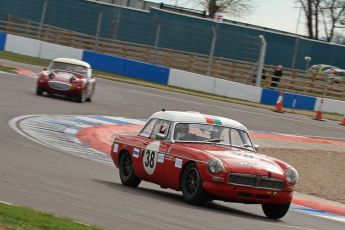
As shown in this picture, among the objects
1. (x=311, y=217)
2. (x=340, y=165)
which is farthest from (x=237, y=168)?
(x=340, y=165)

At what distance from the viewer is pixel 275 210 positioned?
11.8m

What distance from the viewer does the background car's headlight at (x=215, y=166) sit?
11.2 metres

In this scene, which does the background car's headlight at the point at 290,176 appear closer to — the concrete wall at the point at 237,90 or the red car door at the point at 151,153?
the red car door at the point at 151,153

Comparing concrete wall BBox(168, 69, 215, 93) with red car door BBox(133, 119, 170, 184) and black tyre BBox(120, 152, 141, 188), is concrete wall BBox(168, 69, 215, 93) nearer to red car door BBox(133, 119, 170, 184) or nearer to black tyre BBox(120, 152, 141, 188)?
black tyre BBox(120, 152, 141, 188)

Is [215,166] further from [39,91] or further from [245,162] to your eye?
[39,91]

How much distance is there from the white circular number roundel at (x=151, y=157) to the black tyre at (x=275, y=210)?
60.9 inches

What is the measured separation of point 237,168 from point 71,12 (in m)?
38.0

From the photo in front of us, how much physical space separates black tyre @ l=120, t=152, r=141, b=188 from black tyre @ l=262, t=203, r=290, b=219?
1955mm

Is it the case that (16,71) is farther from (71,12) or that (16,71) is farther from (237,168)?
(237,168)

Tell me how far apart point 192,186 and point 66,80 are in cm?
1551

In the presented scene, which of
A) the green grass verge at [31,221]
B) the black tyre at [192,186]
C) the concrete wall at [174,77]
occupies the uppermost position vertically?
the concrete wall at [174,77]

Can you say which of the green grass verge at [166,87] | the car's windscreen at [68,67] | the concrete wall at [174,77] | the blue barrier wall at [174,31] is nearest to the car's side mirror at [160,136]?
the car's windscreen at [68,67]

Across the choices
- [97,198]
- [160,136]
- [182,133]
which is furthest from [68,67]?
[97,198]

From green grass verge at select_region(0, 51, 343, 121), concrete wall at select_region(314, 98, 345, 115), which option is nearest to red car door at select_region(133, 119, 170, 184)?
green grass verge at select_region(0, 51, 343, 121)
